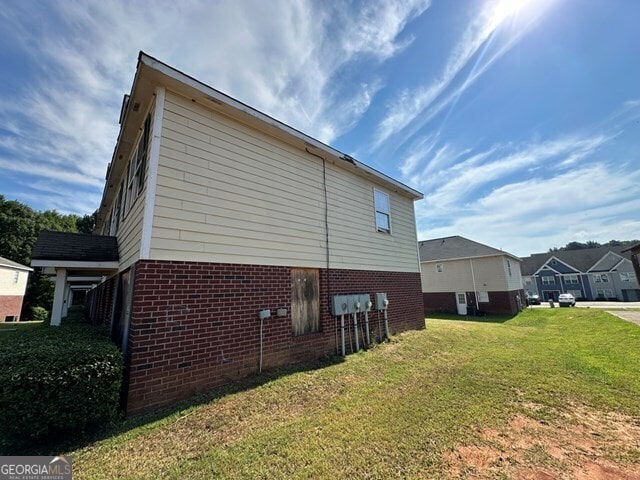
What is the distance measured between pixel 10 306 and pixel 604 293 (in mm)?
70947

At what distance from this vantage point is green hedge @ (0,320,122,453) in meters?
2.90

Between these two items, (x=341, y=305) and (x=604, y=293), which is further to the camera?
(x=604, y=293)

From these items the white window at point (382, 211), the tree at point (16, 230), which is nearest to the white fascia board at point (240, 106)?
the white window at point (382, 211)

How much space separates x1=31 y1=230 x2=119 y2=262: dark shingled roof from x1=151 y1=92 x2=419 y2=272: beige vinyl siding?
9.33 ft

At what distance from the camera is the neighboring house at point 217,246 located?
4.43 metres

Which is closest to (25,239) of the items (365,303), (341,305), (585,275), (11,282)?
(11,282)

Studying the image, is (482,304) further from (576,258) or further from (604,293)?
(576,258)

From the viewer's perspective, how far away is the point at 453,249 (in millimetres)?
24188

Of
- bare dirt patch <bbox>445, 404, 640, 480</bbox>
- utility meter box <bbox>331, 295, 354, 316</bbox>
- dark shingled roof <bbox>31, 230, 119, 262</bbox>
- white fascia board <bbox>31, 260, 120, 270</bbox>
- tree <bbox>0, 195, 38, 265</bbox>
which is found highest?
tree <bbox>0, 195, 38, 265</bbox>

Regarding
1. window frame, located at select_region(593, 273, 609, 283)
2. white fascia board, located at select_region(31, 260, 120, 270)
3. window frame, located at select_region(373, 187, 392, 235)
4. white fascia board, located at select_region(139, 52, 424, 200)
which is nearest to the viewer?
white fascia board, located at select_region(139, 52, 424, 200)

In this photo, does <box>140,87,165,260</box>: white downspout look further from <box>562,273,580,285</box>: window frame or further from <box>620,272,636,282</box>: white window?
<box>562,273,580,285</box>: window frame

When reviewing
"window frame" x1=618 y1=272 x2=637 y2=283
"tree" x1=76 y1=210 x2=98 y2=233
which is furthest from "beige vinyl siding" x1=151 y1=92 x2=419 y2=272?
"window frame" x1=618 y1=272 x2=637 y2=283

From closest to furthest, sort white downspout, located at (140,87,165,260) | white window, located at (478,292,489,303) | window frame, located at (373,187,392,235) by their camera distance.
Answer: white downspout, located at (140,87,165,260), window frame, located at (373,187,392,235), white window, located at (478,292,489,303)

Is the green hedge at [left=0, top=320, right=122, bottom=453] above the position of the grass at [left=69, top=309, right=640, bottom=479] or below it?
above
